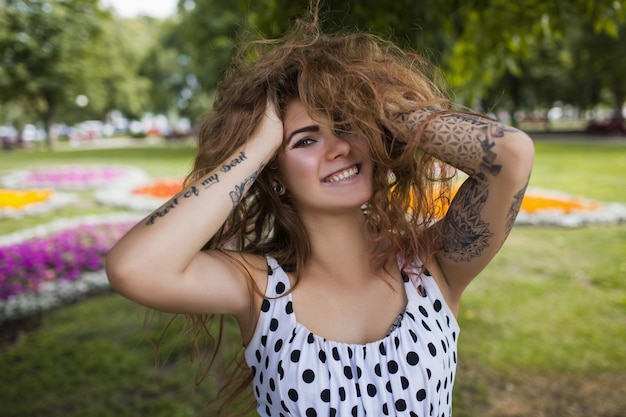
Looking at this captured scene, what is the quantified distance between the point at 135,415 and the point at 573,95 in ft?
119

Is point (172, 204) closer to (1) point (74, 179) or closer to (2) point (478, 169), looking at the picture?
(2) point (478, 169)

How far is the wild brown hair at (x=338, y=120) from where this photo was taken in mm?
1765

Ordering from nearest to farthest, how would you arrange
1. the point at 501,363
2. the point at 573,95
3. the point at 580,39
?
the point at 501,363
the point at 580,39
the point at 573,95

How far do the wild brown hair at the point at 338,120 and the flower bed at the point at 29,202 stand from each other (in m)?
9.94

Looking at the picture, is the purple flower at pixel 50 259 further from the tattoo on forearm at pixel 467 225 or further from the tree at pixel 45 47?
the tree at pixel 45 47

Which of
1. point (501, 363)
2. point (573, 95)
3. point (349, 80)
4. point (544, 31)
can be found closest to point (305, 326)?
point (349, 80)

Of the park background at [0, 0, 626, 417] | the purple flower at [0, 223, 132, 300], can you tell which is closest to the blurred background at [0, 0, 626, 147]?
the park background at [0, 0, 626, 417]

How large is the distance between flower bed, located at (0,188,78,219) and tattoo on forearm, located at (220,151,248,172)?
33.3 feet

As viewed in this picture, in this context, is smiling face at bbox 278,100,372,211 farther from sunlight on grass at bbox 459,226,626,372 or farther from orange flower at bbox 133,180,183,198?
orange flower at bbox 133,180,183,198

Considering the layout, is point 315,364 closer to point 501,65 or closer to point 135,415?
point 135,415

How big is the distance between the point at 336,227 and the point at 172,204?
0.63 m

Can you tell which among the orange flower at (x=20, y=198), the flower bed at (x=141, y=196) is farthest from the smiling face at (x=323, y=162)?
the orange flower at (x=20, y=198)

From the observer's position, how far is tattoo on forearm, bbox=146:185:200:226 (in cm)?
157

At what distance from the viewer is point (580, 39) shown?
24078 millimetres
